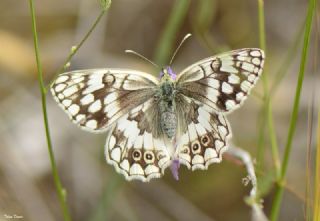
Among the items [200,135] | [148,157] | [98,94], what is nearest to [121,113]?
[98,94]

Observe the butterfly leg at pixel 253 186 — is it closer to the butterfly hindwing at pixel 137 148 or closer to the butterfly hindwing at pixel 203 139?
the butterfly hindwing at pixel 203 139

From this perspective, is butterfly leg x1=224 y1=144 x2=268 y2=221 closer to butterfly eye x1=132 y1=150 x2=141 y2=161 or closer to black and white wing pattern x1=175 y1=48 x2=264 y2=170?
black and white wing pattern x1=175 y1=48 x2=264 y2=170

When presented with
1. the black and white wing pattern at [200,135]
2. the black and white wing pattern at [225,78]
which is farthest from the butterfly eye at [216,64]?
the black and white wing pattern at [200,135]

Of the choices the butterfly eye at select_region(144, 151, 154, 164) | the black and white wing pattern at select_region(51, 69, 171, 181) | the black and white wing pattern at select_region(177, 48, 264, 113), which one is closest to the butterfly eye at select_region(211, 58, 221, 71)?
the black and white wing pattern at select_region(177, 48, 264, 113)

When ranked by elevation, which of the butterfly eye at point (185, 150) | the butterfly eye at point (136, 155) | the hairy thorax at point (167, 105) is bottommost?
the butterfly eye at point (136, 155)

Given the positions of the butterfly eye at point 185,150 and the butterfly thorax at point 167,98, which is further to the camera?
the butterfly thorax at point 167,98

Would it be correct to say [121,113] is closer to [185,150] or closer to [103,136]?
[185,150]

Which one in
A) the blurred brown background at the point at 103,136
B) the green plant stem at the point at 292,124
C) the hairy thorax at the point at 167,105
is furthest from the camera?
the blurred brown background at the point at 103,136
